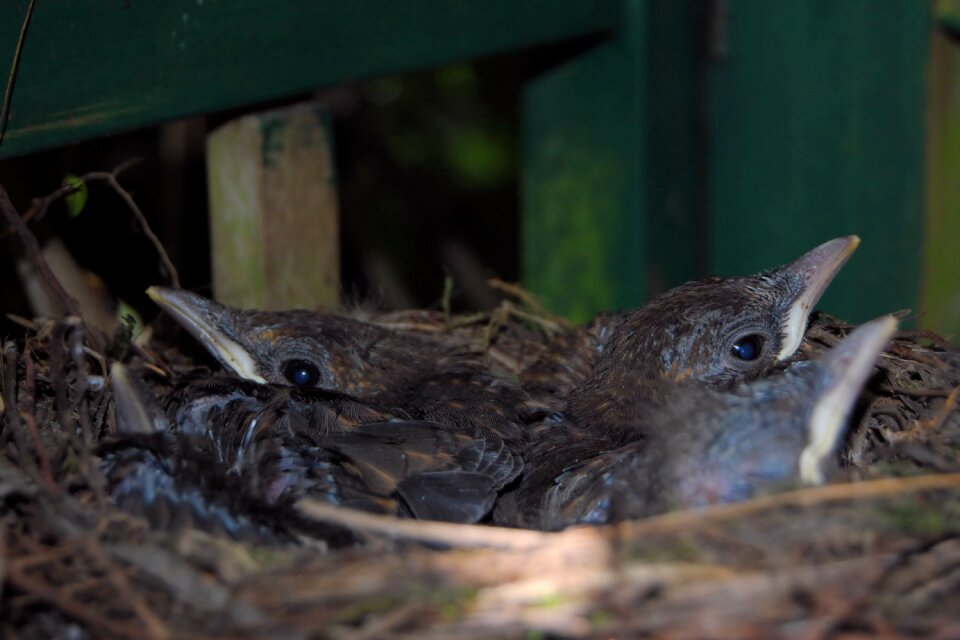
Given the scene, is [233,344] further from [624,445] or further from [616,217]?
[616,217]

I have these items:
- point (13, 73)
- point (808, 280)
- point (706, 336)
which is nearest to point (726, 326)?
point (706, 336)

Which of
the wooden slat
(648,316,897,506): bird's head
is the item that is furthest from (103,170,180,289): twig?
(648,316,897,506): bird's head

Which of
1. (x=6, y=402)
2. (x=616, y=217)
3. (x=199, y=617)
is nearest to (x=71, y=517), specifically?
(x=199, y=617)

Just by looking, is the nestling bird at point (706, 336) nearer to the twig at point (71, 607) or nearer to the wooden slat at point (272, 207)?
the wooden slat at point (272, 207)

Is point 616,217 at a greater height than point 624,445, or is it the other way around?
point 616,217

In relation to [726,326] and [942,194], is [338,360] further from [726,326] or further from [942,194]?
[942,194]

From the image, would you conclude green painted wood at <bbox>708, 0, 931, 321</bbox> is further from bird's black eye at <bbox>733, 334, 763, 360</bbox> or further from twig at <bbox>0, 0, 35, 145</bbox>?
twig at <bbox>0, 0, 35, 145</bbox>
